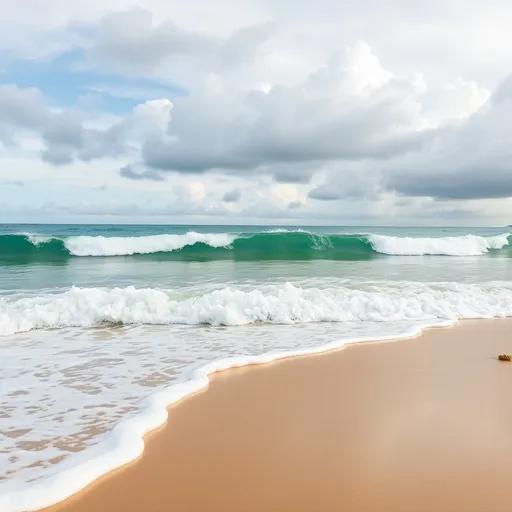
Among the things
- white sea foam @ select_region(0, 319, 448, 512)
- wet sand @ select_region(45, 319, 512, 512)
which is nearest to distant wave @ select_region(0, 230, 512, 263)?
white sea foam @ select_region(0, 319, 448, 512)

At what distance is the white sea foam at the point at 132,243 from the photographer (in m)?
21.0

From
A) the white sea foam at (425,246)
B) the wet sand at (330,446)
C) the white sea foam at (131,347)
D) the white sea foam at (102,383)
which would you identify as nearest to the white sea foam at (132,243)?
the white sea foam at (425,246)

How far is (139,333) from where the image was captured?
21.1 ft

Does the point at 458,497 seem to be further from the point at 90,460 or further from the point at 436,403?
the point at 90,460

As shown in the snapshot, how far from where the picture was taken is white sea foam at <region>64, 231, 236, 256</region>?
21.0 m

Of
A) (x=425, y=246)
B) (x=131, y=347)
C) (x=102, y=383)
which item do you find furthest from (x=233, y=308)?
(x=425, y=246)

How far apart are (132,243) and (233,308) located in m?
15.7

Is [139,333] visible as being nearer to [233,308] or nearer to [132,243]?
[233,308]

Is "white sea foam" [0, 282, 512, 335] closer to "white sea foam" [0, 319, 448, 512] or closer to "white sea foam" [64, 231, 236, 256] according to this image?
"white sea foam" [0, 319, 448, 512]

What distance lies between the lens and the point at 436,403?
12.3 ft

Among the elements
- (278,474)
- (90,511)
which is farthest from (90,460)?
(278,474)

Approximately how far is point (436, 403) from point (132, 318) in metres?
4.52

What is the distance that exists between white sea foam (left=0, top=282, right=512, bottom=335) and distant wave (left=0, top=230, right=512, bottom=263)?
11336mm

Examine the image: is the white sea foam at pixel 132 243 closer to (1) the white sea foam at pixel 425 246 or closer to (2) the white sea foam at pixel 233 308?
(1) the white sea foam at pixel 425 246
